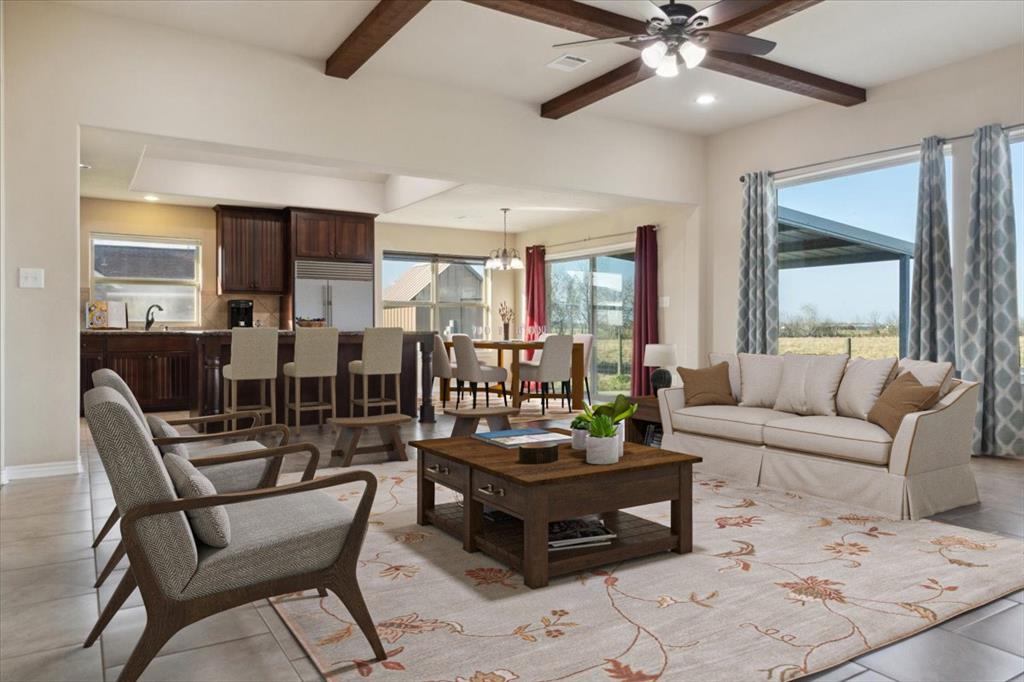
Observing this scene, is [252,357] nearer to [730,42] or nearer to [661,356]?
Result: [661,356]

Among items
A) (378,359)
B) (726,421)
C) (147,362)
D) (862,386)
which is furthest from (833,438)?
(147,362)

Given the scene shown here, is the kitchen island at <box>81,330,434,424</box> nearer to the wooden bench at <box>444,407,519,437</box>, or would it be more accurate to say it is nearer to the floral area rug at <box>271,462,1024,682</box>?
the wooden bench at <box>444,407,519,437</box>

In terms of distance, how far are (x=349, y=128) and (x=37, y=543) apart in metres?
3.66

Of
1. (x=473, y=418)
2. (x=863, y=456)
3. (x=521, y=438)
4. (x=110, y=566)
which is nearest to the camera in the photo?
(x=110, y=566)

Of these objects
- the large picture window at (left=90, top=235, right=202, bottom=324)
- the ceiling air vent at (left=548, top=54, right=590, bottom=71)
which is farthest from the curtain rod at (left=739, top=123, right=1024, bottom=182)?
the large picture window at (left=90, top=235, right=202, bottom=324)

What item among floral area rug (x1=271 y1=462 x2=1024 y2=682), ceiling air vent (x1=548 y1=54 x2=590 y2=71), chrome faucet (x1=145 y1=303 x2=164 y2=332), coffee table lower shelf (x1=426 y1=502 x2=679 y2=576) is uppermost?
ceiling air vent (x1=548 y1=54 x2=590 y2=71)

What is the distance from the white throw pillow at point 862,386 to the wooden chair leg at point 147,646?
3.76 metres

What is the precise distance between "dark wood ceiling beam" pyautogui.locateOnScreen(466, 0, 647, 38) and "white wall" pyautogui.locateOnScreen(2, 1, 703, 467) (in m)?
1.71

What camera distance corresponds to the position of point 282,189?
28.1 ft

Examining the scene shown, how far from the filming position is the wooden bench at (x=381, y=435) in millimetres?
4812

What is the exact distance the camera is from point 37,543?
121 inches

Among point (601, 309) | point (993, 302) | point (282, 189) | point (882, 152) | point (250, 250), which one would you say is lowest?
point (993, 302)

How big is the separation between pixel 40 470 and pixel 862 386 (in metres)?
5.23

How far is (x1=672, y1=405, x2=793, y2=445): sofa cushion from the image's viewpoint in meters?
4.29
